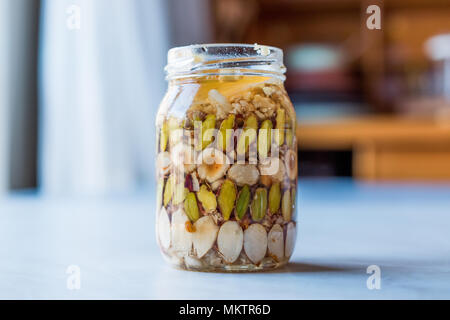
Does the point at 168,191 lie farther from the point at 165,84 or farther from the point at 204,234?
the point at 165,84

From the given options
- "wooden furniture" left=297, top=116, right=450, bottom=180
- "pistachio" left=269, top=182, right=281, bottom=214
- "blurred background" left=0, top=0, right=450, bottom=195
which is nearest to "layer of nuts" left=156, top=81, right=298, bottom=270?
"pistachio" left=269, top=182, right=281, bottom=214

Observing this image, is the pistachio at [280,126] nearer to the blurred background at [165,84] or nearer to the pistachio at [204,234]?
the pistachio at [204,234]

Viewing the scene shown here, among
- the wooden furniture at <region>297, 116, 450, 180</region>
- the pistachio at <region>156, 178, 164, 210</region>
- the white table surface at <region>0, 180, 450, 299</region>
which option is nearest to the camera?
the white table surface at <region>0, 180, 450, 299</region>

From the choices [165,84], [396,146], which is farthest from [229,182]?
[396,146]

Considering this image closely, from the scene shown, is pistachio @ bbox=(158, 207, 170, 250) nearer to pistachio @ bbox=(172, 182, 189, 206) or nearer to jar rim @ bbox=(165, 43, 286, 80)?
pistachio @ bbox=(172, 182, 189, 206)

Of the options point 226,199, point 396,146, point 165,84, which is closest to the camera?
point 226,199

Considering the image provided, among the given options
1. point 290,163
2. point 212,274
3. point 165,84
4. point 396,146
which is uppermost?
point 165,84

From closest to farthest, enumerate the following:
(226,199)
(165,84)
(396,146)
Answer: (226,199), (165,84), (396,146)
